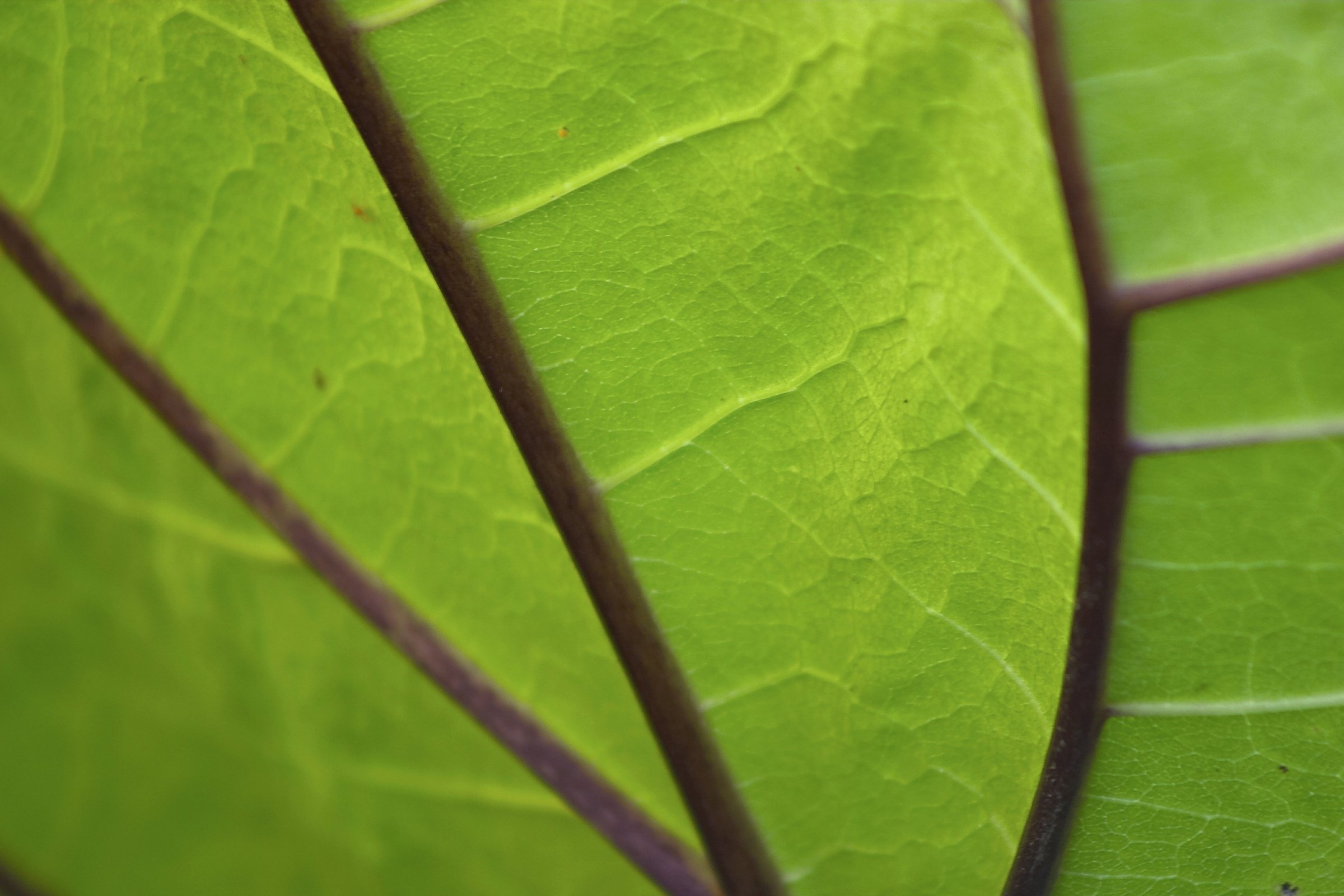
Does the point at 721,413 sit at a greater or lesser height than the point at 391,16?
lesser

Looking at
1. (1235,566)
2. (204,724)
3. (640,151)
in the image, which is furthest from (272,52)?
(1235,566)

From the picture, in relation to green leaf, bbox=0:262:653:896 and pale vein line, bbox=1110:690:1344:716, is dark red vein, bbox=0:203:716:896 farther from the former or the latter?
pale vein line, bbox=1110:690:1344:716

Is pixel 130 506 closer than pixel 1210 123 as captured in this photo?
No

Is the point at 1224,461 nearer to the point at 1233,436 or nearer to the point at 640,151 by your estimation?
the point at 1233,436

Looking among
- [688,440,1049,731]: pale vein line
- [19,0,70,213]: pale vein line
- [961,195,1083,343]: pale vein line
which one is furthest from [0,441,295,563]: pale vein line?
[961,195,1083,343]: pale vein line

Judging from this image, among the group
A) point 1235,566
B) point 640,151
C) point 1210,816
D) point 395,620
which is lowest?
point 1210,816

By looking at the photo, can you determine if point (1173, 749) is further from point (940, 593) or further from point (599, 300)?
point (599, 300)

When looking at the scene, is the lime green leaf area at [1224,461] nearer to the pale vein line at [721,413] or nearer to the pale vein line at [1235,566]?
the pale vein line at [1235,566]
